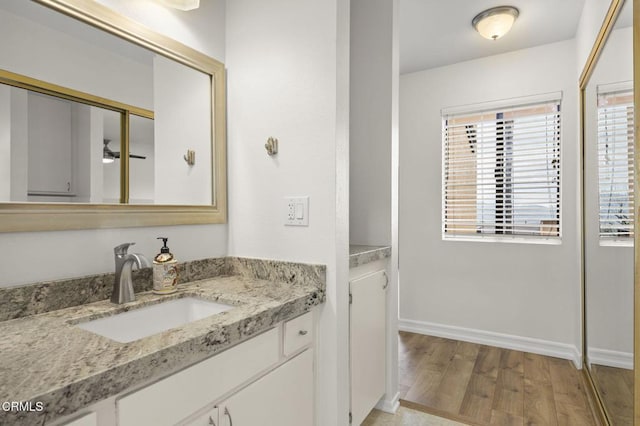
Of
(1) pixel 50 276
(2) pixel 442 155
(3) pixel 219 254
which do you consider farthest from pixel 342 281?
(2) pixel 442 155

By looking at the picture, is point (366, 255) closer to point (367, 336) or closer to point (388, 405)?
point (367, 336)

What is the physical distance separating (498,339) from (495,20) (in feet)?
8.26

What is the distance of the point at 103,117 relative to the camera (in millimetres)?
1273

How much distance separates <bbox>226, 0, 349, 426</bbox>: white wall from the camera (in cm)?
141

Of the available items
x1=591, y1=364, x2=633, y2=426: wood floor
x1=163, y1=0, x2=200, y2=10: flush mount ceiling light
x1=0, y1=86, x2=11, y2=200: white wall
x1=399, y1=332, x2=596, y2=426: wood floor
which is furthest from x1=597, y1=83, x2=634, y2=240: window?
x1=0, y1=86, x2=11, y2=200: white wall

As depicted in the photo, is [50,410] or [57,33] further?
[57,33]

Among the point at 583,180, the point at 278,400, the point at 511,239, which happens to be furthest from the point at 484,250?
the point at 278,400

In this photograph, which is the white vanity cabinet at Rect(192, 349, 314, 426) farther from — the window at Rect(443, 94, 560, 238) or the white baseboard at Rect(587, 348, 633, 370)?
the window at Rect(443, 94, 560, 238)

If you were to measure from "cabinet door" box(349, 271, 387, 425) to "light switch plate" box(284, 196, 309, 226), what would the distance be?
0.38 metres

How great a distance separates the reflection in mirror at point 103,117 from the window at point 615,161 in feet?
5.75

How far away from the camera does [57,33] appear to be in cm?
113

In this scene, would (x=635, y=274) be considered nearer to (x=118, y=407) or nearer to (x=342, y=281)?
(x=342, y=281)

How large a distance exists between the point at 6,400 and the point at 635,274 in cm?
182

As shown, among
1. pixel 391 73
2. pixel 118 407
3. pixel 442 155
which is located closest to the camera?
pixel 118 407
